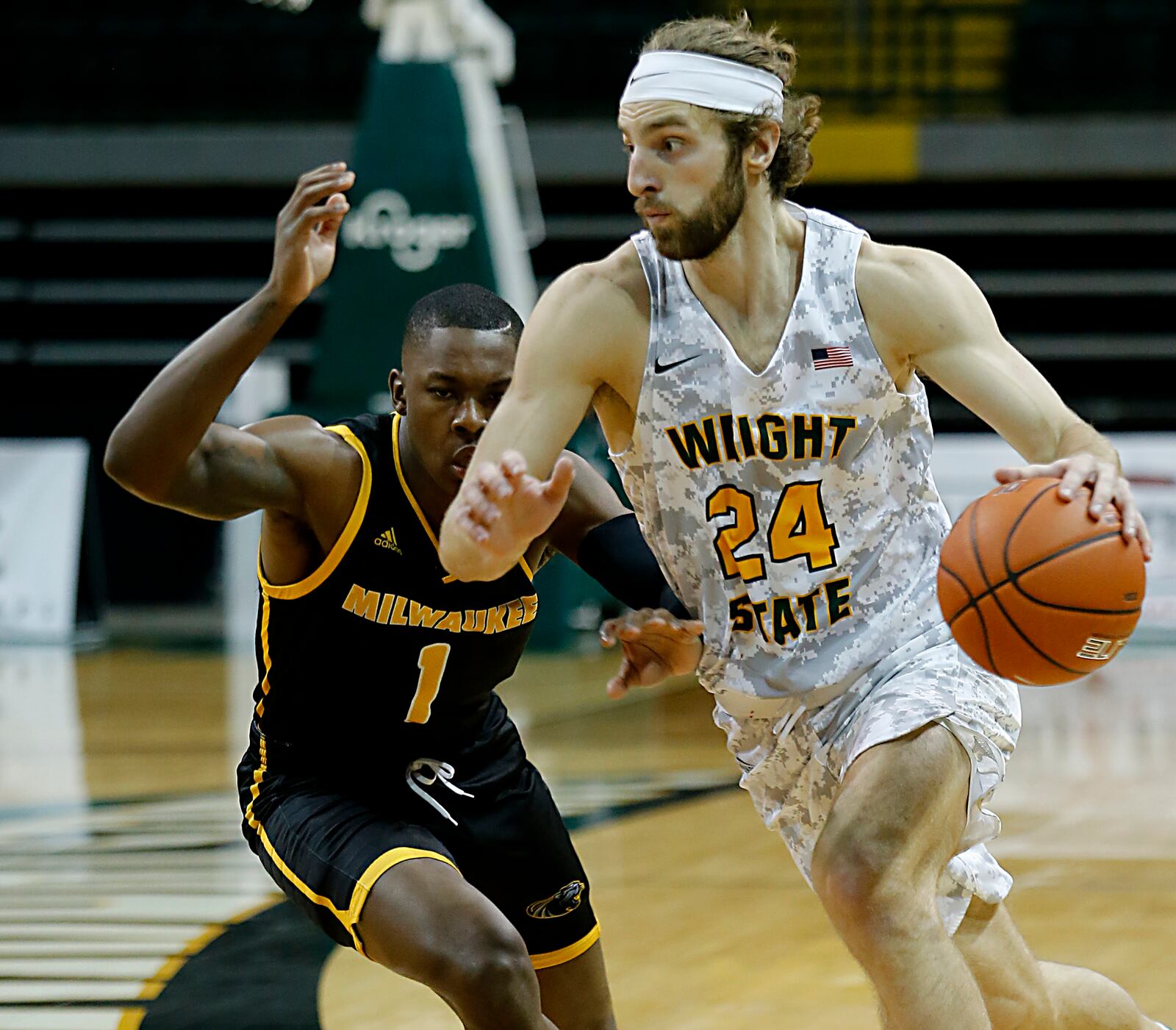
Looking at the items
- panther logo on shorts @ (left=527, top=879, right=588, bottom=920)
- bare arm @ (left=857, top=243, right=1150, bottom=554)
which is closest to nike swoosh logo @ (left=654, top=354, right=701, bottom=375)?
bare arm @ (left=857, top=243, right=1150, bottom=554)

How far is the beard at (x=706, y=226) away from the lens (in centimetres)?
311

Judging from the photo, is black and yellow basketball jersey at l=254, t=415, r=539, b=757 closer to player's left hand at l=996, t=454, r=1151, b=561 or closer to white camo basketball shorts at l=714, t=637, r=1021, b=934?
white camo basketball shorts at l=714, t=637, r=1021, b=934

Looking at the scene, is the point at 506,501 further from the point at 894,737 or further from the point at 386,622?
the point at 894,737

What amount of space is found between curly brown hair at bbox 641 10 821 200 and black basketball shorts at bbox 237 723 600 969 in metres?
1.38

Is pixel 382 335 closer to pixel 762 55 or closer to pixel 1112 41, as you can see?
pixel 1112 41

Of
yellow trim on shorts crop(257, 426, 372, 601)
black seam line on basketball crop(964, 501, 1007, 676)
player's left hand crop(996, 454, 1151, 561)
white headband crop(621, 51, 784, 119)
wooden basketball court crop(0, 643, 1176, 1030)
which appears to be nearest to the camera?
player's left hand crop(996, 454, 1151, 561)

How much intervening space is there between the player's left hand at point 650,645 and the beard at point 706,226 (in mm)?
679

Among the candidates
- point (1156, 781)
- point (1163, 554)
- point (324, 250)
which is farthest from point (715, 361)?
point (1163, 554)

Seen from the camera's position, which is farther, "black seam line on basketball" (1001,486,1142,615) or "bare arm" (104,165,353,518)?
"bare arm" (104,165,353,518)

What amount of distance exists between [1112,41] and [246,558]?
28.5 feet

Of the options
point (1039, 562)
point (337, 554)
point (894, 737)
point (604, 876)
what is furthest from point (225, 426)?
point (604, 876)

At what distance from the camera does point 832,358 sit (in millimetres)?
3164

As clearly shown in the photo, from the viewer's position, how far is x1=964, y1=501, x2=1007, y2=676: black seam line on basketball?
2.88 meters

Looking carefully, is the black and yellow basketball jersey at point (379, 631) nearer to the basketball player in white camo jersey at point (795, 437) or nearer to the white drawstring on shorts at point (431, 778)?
the white drawstring on shorts at point (431, 778)
